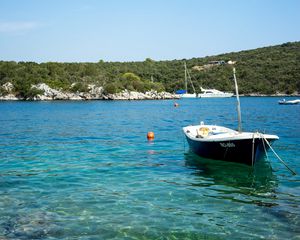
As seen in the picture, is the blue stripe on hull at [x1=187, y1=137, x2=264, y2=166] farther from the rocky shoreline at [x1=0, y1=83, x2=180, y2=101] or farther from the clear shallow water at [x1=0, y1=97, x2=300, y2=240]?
the rocky shoreline at [x1=0, y1=83, x2=180, y2=101]

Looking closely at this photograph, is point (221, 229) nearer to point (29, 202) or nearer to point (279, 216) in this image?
point (279, 216)

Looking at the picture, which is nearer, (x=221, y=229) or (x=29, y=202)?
(x=221, y=229)

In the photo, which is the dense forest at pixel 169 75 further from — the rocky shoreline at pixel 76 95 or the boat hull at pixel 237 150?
the boat hull at pixel 237 150

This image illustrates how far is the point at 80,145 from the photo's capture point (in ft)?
87.8

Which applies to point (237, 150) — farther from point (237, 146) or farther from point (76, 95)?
point (76, 95)

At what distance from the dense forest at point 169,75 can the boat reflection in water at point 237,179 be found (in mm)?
112749

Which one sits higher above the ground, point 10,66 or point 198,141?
point 10,66

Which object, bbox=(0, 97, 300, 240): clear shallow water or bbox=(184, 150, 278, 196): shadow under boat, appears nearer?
bbox=(0, 97, 300, 240): clear shallow water

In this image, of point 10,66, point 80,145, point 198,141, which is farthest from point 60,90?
point 198,141

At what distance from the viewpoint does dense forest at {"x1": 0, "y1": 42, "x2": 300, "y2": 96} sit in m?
131

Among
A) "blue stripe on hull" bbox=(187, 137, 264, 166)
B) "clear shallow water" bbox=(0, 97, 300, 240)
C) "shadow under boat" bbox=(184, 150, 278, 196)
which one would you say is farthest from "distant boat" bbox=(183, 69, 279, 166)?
"clear shallow water" bbox=(0, 97, 300, 240)

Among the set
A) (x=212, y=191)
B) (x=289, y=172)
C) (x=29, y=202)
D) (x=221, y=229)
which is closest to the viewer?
(x=221, y=229)

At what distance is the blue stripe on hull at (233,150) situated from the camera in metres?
17.3

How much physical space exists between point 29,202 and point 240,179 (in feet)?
28.1
